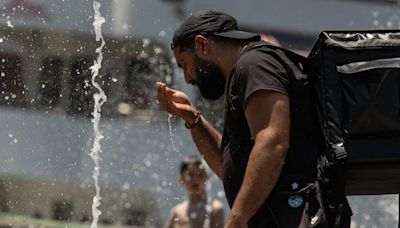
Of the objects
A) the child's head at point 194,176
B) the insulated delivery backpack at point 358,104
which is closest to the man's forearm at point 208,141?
the insulated delivery backpack at point 358,104

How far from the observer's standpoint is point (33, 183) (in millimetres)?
9195

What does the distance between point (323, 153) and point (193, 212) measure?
3.28 meters

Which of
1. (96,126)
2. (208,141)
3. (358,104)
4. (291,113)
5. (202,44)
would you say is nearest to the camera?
(358,104)

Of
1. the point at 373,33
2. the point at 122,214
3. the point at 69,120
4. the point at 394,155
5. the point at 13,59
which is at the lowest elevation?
the point at 122,214

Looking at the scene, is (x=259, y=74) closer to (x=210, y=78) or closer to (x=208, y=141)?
(x=210, y=78)

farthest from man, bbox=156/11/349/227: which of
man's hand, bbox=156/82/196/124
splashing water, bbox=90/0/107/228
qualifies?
splashing water, bbox=90/0/107/228

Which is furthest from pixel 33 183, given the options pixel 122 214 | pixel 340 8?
pixel 340 8

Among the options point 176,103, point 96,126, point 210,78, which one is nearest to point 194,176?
point 96,126

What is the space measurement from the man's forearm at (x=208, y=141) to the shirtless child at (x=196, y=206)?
254 centimetres

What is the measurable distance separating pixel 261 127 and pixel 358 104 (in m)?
0.27

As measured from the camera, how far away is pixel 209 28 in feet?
9.65

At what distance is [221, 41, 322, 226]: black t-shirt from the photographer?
2697 mm

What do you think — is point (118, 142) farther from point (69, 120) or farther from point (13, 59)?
point (13, 59)

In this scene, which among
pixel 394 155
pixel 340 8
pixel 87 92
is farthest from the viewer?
pixel 340 8
